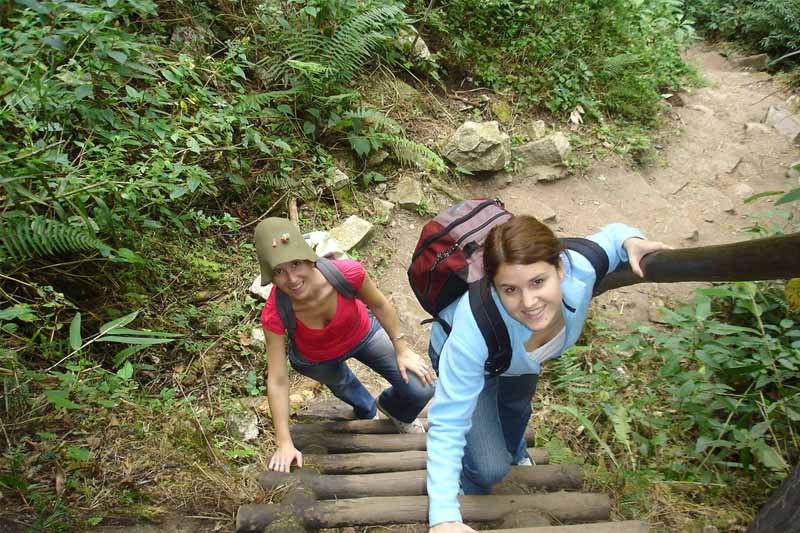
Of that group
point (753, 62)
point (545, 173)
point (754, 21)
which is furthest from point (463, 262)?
point (754, 21)

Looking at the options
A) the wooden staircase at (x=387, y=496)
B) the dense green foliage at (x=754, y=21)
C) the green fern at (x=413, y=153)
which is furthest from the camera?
the dense green foliage at (x=754, y=21)

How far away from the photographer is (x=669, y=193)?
7.29 m

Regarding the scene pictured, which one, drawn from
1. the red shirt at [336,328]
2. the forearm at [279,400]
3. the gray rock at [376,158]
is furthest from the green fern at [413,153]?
the forearm at [279,400]

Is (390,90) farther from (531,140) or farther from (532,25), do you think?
(532,25)

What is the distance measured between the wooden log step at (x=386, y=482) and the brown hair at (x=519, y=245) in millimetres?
1145

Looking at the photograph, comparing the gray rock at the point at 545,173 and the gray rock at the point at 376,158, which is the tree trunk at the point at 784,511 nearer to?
the gray rock at the point at 376,158

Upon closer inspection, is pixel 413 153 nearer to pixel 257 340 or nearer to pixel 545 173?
pixel 545 173

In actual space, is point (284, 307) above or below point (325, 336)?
above

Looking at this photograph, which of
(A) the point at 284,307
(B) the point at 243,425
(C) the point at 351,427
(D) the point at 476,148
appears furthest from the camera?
(D) the point at 476,148

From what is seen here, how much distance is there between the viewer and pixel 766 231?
5.11 m

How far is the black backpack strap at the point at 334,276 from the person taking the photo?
108 inches

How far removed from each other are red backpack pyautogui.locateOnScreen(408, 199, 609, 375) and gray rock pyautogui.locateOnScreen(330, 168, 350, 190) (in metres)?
3.35

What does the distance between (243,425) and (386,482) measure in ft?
4.83

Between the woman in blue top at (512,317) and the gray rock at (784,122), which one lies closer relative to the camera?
the woman in blue top at (512,317)
